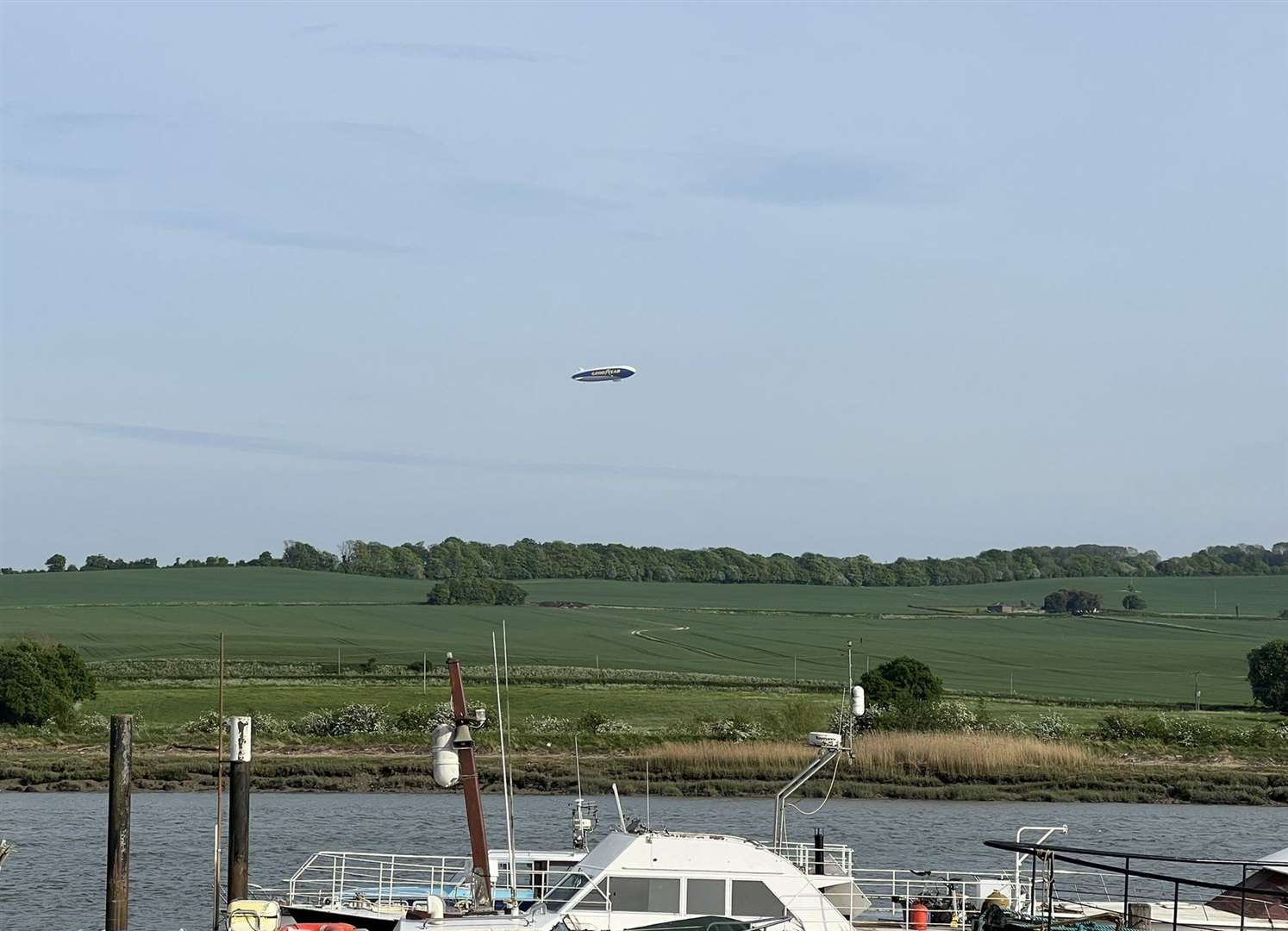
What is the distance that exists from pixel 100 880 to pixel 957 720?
42886 mm

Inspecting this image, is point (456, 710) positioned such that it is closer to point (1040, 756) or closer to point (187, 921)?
point (187, 921)

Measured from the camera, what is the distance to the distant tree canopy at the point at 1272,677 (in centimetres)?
9725

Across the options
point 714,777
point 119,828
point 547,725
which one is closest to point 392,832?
point 714,777

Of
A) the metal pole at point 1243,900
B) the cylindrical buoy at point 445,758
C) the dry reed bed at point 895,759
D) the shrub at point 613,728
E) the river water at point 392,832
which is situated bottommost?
the river water at point 392,832

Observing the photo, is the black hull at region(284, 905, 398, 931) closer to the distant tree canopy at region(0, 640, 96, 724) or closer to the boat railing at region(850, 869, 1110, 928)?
the boat railing at region(850, 869, 1110, 928)

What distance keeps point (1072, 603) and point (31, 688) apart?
119 m

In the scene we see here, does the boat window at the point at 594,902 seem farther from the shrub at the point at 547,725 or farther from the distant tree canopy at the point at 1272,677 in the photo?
the distant tree canopy at the point at 1272,677

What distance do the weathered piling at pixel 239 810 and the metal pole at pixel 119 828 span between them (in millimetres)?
1887

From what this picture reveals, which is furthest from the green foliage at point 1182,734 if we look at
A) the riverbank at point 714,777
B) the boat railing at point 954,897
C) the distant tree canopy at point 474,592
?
the distant tree canopy at point 474,592

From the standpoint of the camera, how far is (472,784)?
25484mm

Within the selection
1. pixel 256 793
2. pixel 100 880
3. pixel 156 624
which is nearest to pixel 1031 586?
pixel 156 624

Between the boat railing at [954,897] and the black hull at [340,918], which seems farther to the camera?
the boat railing at [954,897]

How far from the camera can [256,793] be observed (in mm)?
59969

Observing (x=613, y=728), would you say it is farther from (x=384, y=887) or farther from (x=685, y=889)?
(x=685, y=889)
